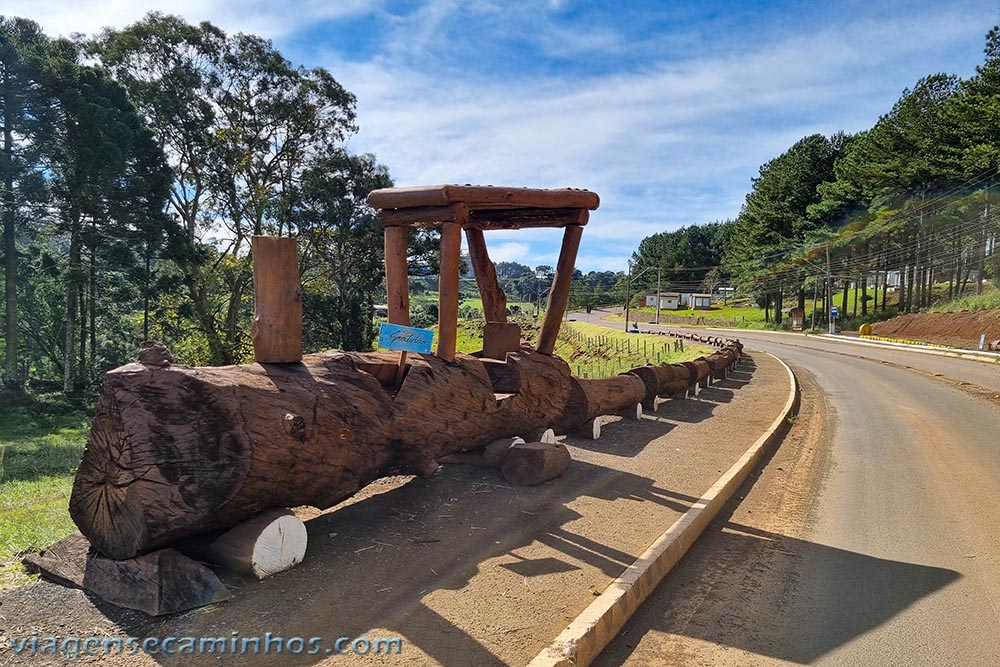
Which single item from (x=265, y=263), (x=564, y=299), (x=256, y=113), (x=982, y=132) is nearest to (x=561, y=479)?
(x=564, y=299)

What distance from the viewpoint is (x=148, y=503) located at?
3.20m

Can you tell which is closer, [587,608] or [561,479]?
[587,608]

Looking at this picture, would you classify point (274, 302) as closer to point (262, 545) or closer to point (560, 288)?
point (262, 545)

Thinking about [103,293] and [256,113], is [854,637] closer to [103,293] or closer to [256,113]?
[103,293]

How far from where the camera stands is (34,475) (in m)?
10.4

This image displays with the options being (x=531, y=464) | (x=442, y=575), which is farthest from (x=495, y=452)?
(x=442, y=575)

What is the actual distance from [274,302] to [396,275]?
2.27 metres

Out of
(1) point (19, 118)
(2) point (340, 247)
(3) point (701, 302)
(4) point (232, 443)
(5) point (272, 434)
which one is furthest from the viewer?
(3) point (701, 302)

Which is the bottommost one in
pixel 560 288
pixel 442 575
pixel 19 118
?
pixel 442 575

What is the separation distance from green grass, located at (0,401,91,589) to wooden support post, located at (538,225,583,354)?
5038 millimetres

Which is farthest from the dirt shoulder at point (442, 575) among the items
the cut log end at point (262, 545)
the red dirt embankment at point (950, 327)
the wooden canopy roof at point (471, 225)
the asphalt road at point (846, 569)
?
the red dirt embankment at point (950, 327)

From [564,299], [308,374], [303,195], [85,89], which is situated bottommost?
[308,374]

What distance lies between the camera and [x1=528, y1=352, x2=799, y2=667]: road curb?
286cm

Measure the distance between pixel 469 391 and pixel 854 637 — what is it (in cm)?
347
